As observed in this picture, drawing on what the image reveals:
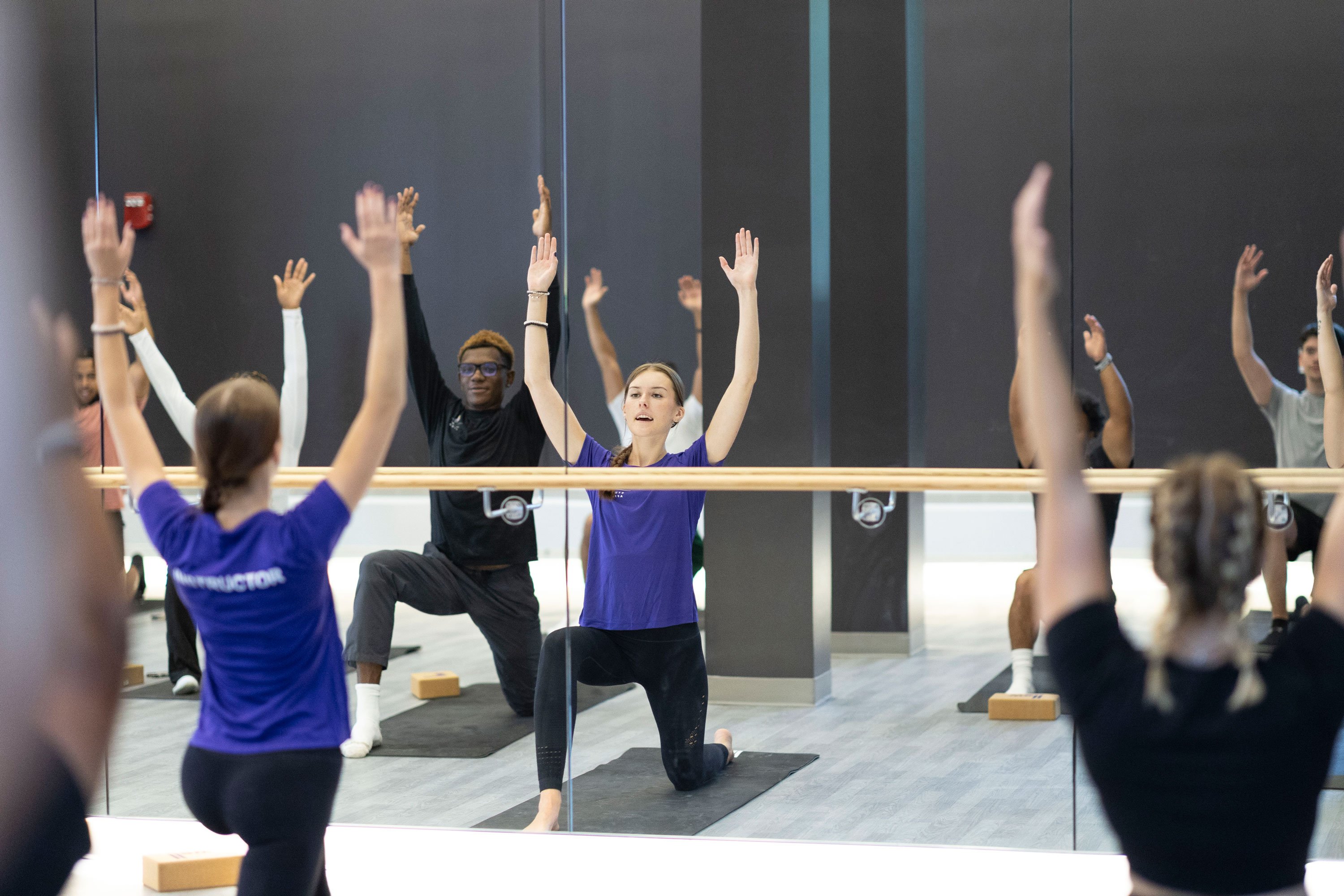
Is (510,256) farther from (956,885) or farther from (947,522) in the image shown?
(956,885)

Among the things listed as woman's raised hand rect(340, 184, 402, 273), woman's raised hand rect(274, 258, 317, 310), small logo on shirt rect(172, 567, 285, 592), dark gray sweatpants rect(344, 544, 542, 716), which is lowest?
dark gray sweatpants rect(344, 544, 542, 716)

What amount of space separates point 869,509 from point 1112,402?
65cm

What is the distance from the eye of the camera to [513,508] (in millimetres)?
3572

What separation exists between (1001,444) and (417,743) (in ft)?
5.74

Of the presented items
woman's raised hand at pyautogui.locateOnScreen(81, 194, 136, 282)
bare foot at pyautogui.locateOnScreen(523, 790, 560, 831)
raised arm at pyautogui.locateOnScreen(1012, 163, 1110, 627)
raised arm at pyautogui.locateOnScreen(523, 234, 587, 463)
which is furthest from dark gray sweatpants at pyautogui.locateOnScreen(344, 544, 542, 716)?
raised arm at pyautogui.locateOnScreen(1012, 163, 1110, 627)

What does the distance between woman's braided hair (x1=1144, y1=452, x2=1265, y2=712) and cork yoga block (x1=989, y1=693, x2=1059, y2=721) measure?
190cm

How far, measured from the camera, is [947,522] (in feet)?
11.0

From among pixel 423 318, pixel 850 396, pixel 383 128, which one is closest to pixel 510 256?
pixel 423 318

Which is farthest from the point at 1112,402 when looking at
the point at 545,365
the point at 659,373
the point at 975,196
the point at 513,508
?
the point at 513,508

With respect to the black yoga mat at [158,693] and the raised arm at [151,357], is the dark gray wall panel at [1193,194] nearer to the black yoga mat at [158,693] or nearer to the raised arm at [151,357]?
the raised arm at [151,357]

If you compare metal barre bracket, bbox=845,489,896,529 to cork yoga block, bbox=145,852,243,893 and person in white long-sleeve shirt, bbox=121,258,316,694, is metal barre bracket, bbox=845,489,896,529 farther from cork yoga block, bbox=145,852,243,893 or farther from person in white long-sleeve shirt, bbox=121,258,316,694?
cork yoga block, bbox=145,852,243,893

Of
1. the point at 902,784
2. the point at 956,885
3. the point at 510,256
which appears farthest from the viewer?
the point at 510,256

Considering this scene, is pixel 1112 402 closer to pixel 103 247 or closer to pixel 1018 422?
pixel 1018 422

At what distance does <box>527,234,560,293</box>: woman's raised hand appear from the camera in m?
3.56
